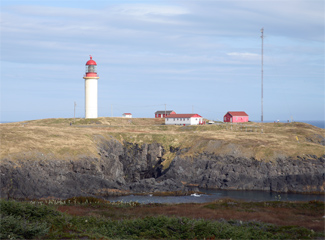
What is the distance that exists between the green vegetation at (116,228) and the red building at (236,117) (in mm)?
91891

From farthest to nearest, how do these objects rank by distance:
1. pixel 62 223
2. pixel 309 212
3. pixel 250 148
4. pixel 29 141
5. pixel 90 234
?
pixel 250 148, pixel 29 141, pixel 309 212, pixel 62 223, pixel 90 234

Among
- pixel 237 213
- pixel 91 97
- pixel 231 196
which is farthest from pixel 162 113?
pixel 237 213

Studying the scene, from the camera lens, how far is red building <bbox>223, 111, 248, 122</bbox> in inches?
4649

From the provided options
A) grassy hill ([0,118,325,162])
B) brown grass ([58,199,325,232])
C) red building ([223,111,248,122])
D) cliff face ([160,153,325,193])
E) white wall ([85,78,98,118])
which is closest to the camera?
brown grass ([58,199,325,232])

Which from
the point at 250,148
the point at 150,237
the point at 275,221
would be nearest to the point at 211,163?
the point at 250,148

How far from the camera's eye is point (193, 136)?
84062 millimetres

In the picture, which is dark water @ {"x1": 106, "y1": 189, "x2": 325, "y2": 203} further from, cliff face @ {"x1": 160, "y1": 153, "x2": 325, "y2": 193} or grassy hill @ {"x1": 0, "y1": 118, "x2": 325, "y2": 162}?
grassy hill @ {"x1": 0, "y1": 118, "x2": 325, "y2": 162}

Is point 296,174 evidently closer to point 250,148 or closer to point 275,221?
point 250,148

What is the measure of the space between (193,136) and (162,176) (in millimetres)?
15520

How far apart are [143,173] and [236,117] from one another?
4926 centimetres

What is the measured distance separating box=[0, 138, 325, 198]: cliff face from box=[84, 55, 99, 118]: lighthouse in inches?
1319

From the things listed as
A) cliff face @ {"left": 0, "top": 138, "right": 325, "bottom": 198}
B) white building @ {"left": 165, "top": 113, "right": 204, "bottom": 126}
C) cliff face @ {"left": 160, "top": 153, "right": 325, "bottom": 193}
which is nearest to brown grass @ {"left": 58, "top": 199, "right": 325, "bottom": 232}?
cliff face @ {"left": 0, "top": 138, "right": 325, "bottom": 198}

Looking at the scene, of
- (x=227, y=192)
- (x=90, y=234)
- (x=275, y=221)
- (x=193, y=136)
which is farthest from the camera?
(x=193, y=136)

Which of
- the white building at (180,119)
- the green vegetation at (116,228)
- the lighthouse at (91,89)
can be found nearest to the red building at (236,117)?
the white building at (180,119)
